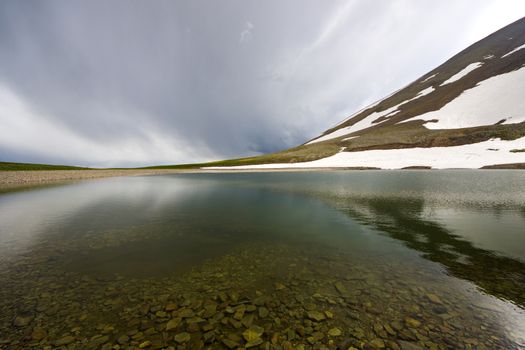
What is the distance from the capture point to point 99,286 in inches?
337

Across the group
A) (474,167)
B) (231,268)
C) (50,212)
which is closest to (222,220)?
(231,268)

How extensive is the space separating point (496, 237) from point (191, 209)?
24.4m

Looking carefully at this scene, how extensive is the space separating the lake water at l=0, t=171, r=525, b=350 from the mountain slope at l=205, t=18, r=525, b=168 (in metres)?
75.7

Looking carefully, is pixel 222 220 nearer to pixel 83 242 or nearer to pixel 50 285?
pixel 83 242

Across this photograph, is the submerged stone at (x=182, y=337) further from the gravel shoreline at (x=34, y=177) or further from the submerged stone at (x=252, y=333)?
the gravel shoreline at (x=34, y=177)

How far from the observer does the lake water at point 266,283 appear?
6.05 metres

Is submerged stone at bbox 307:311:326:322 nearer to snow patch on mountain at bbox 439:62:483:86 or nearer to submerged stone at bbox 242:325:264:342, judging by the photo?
submerged stone at bbox 242:325:264:342

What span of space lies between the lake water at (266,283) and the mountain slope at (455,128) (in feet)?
249

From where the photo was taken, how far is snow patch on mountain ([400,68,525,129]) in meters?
91.1

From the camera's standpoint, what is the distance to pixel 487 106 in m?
102

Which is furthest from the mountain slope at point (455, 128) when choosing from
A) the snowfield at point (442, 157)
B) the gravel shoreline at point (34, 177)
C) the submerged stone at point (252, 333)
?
the submerged stone at point (252, 333)

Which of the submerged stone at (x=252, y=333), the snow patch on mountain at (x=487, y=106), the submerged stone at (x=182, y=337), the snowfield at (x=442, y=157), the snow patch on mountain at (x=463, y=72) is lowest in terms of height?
the submerged stone at (x=252, y=333)

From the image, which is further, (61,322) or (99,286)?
(99,286)

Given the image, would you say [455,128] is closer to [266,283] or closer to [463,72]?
[463,72]
